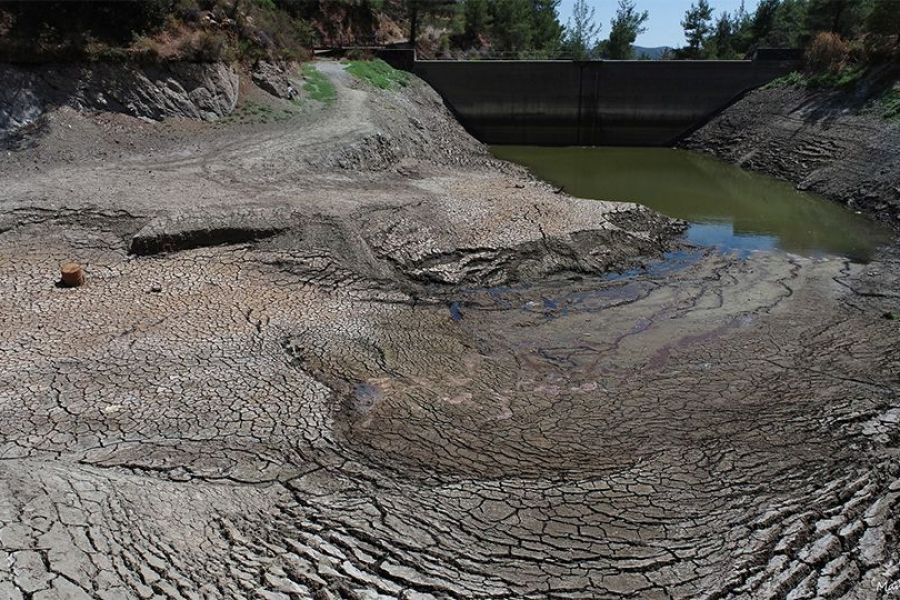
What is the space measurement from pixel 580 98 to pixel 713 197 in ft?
33.3

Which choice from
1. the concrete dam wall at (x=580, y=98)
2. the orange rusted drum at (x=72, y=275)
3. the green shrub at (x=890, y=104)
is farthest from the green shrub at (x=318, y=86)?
the green shrub at (x=890, y=104)

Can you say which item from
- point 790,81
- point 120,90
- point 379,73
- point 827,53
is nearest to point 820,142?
point 827,53

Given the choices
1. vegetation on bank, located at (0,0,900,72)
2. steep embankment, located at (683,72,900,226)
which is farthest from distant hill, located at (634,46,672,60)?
steep embankment, located at (683,72,900,226)

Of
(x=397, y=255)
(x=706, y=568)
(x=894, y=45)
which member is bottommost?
(x=706, y=568)

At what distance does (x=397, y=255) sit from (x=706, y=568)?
24.3 feet

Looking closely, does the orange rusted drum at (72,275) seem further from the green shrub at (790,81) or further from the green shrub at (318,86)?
the green shrub at (790,81)

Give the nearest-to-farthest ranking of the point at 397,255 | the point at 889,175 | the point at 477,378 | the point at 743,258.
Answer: the point at 477,378, the point at 397,255, the point at 743,258, the point at 889,175

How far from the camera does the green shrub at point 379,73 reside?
23584 millimetres

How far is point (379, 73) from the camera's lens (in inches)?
979

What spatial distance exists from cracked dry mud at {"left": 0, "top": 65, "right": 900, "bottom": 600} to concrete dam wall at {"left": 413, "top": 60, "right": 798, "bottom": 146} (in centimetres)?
1490

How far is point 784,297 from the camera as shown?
36.0ft

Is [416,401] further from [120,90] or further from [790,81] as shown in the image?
[790,81]

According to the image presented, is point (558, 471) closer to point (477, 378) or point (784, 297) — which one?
point (477, 378)

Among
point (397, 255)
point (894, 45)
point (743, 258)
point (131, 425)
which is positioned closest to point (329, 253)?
point (397, 255)
